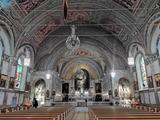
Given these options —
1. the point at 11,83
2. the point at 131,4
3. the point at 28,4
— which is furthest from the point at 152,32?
the point at 11,83

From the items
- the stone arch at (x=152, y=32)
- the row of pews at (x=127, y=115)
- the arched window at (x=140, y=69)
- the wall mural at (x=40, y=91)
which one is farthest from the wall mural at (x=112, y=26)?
the row of pews at (x=127, y=115)

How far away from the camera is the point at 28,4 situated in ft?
46.5

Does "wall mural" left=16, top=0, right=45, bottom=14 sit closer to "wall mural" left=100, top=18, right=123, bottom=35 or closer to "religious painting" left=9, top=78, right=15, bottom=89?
"religious painting" left=9, top=78, right=15, bottom=89

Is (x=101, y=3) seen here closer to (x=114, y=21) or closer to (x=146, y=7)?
(x=114, y=21)

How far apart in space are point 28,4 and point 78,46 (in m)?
5.97

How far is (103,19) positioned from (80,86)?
60.6ft

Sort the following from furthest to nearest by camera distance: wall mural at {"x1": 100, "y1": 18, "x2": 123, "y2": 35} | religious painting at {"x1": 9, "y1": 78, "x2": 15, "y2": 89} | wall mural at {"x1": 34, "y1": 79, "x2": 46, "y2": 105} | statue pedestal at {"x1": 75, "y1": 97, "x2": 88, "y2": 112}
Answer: wall mural at {"x1": 34, "y1": 79, "x2": 46, "y2": 105}
statue pedestal at {"x1": 75, "y1": 97, "x2": 88, "y2": 112}
wall mural at {"x1": 100, "y1": 18, "x2": 123, "y2": 35}
religious painting at {"x1": 9, "y1": 78, "x2": 15, "y2": 89}

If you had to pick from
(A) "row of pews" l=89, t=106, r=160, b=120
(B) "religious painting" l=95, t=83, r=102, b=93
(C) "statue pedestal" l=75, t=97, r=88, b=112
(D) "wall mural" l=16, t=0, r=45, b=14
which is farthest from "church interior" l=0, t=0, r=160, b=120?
(B) "religious painting" l=95, t=83, r=102, b=93

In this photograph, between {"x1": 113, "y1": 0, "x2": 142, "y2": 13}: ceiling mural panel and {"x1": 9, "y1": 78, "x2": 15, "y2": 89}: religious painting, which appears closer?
{"x1": 113, "y1": 0, "x2": 142, "y2": 13}: ceiling mural panel

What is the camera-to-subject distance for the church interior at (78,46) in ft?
42.9

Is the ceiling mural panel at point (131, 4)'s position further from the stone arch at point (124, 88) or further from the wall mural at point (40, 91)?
the wall mural at point (40, 91)

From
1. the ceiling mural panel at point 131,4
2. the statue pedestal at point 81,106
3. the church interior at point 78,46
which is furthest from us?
the statue pedestal at point 81,106

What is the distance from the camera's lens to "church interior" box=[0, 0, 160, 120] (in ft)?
42.9

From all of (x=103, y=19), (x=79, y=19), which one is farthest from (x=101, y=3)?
(x=79, y=19)
